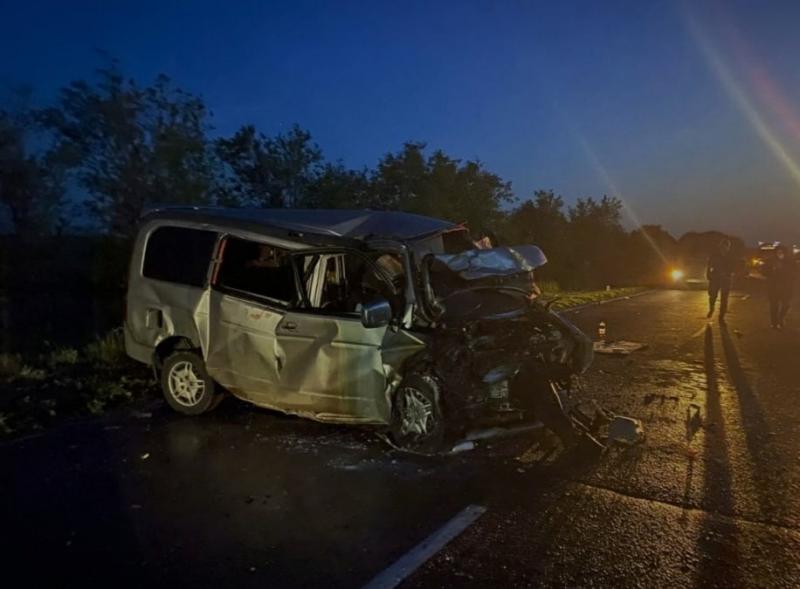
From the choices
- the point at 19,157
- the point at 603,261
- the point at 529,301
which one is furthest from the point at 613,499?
the point at 603,261

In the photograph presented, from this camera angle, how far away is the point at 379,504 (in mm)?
4316

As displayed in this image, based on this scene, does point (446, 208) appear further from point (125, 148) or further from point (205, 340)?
point (205, 340)

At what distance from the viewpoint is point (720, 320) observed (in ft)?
49.4

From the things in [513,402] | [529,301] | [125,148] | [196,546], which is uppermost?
[125,148]

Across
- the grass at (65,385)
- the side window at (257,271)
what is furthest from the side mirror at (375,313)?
the grass at (65,385)

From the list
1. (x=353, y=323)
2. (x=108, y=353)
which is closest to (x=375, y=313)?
(x=353, y=323)

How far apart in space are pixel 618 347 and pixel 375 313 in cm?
706

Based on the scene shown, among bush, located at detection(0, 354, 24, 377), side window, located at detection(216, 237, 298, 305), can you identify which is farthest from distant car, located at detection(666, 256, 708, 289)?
bush, located at detection(0, 354, 24, 377)

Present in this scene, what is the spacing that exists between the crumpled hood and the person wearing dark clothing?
1020 centimetres

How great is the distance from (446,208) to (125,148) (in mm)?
12465

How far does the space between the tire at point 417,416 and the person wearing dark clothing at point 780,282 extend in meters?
11.8

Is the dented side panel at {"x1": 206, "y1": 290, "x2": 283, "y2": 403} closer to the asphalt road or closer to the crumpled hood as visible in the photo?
the asphalt road

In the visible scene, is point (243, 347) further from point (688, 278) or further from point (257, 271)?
point (688, 278)

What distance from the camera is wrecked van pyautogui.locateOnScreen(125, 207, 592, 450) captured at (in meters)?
5.32
